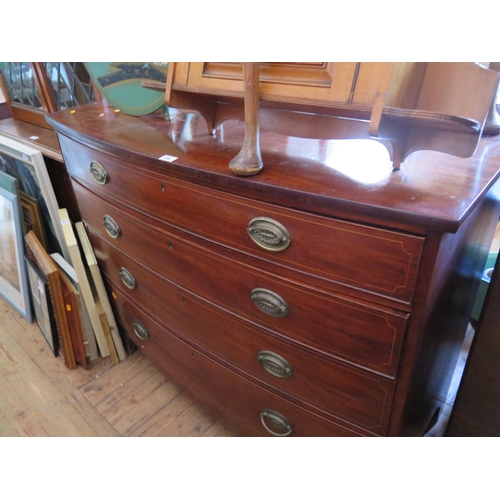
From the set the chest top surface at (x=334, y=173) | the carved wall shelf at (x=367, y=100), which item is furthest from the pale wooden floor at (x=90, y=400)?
the carved wall shelf at (x=367, y=100)

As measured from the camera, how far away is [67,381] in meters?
1.69

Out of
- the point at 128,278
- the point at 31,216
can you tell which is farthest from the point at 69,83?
the point at 128,278

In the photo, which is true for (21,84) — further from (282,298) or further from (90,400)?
(282,298)

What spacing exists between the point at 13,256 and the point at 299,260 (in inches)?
70.2

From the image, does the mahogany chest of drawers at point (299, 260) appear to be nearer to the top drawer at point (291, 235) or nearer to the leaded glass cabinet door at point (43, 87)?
the top drawer at point (291, 235)

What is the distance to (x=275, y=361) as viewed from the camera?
0.93 m

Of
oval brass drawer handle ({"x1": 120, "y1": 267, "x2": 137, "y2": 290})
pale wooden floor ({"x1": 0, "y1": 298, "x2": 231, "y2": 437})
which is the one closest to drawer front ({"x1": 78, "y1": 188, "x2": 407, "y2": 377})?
oval brass drawer handle ({"x1": 120, "y1": 267, "x2": 137, "y2": 290})

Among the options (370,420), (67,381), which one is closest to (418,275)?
(370,420)

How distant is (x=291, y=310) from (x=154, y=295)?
1.88 ft

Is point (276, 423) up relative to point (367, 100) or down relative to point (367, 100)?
down

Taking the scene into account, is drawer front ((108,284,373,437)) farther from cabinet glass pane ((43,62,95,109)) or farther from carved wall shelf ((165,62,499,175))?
cabinet glass pane ((43,62,95,109))

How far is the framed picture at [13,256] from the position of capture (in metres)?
1.90
